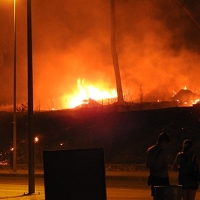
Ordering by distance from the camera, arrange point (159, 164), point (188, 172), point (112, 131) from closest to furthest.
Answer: point (188, 172) → point (159, 164) → point (112, 131)

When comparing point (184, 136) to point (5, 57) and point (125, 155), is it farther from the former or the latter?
point (5, 57)

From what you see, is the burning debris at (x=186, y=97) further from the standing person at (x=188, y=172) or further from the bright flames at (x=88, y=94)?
the standing person at (x=188, y=172)

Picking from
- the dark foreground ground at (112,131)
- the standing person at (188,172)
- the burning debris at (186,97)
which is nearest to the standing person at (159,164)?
the standing person at (188,172)

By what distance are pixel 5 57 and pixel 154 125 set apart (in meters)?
26.0

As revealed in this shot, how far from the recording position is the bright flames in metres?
48.8

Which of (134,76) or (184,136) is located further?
(134,76)

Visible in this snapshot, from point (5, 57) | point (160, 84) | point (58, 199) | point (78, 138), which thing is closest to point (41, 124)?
point (78, 138)

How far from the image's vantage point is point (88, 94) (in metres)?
49.5

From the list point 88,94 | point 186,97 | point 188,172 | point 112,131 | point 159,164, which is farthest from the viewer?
point 88,94

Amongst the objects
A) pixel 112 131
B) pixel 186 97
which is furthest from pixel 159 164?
pixel 186 97

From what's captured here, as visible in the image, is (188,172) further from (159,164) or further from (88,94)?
(88,94)

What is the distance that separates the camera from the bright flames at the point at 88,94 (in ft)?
160

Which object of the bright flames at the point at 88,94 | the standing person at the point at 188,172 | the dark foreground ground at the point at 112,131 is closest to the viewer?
the standing person at the point at 188,172

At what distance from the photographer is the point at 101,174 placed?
7.06 m
